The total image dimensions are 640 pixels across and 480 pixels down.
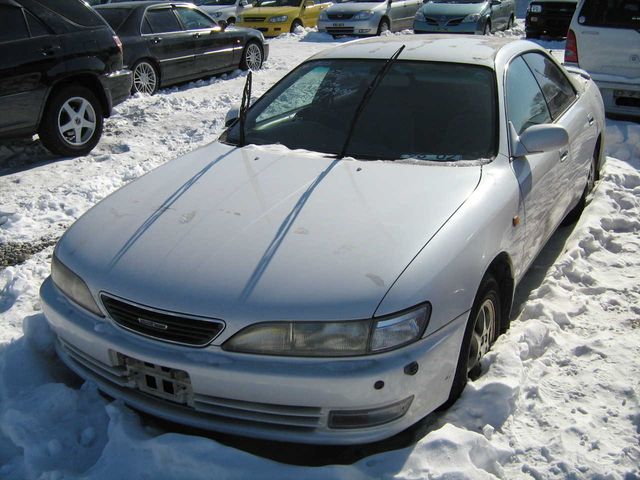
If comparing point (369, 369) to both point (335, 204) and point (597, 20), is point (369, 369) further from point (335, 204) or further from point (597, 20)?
point (597, 20)

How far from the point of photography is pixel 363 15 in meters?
17.3

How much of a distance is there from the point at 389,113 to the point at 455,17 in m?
13.7

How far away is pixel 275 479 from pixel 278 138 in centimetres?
211

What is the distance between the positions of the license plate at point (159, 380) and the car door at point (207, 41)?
883 cm

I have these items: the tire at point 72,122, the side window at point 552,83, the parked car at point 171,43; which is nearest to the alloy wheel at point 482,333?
the side window at point 552,83

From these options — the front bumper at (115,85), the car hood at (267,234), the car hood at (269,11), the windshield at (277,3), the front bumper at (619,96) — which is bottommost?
the car hood at (269,11)

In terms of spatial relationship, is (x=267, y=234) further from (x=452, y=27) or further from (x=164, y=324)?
(x=452, y=27)

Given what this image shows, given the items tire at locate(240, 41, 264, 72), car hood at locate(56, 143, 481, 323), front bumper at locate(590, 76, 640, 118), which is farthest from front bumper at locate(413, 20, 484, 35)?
car hood at locate(56, 143, 481, 323)

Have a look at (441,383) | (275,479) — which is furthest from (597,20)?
(275,479)

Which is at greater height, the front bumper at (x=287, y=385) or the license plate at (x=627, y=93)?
the front bumper at (x=287, y=385)

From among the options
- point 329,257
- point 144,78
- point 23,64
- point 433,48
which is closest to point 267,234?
point 329,257

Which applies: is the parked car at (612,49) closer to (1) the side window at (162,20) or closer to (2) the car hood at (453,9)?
(1) the side window at (162,20)

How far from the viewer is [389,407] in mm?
2680

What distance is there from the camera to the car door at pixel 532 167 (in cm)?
375
